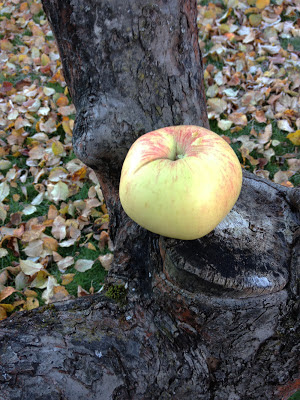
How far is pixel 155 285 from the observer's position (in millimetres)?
1504

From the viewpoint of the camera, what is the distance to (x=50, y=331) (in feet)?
4.65

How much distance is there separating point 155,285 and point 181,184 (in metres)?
0.54

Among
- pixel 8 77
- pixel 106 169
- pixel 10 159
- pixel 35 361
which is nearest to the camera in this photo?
pixel 35 361

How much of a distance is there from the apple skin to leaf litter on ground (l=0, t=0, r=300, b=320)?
1331 millimetres

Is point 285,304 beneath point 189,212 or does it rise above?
beneath

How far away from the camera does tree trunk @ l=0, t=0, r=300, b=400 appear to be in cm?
134

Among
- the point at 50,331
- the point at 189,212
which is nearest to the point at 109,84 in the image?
the point at 189,212

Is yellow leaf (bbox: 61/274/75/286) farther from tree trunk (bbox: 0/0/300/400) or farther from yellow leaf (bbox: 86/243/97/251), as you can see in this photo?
tree trunk (bbox: 0/0/300/400)

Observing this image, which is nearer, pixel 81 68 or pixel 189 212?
pixel 189 212

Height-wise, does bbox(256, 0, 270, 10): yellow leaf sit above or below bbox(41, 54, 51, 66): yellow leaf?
above

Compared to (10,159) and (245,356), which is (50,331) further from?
(10,159)

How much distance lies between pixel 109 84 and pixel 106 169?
384 millimetres

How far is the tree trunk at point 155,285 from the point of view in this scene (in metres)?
1.34

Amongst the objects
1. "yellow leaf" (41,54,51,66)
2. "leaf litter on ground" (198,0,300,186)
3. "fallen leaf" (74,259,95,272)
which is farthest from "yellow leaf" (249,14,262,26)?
"fallen leaf" (74,259,95,272)
